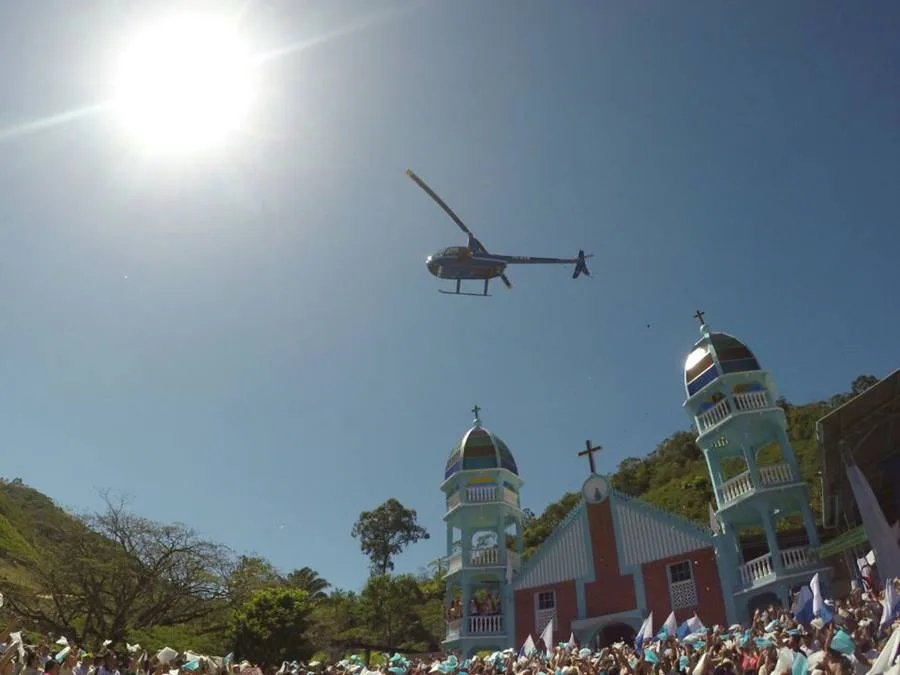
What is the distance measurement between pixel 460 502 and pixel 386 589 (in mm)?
17540

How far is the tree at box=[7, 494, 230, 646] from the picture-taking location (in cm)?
2795

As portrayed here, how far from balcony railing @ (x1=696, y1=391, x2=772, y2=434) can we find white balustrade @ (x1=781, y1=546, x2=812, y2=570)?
16.9 ft

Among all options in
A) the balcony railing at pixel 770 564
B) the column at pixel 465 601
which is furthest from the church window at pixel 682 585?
the column at pixel 465 601

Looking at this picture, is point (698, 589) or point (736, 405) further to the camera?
point (736, 405)

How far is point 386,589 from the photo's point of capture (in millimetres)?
45406

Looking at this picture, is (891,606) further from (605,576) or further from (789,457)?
(605,576)

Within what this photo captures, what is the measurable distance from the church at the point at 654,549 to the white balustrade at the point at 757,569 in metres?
0.04

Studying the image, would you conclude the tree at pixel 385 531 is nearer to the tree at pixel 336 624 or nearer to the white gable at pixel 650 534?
the tree at pixel 336 624

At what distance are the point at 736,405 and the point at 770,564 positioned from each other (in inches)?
234

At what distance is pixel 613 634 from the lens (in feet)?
87.5

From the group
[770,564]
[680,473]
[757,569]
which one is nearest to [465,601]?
[757,569]

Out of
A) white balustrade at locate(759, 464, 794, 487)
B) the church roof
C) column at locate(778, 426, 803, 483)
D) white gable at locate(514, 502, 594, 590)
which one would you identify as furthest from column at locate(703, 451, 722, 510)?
white gable at locate(514, 502, 594, 590)

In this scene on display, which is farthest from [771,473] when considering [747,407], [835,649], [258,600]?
[258,600]

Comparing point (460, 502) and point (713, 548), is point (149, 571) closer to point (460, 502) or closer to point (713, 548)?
point (460, 502)
